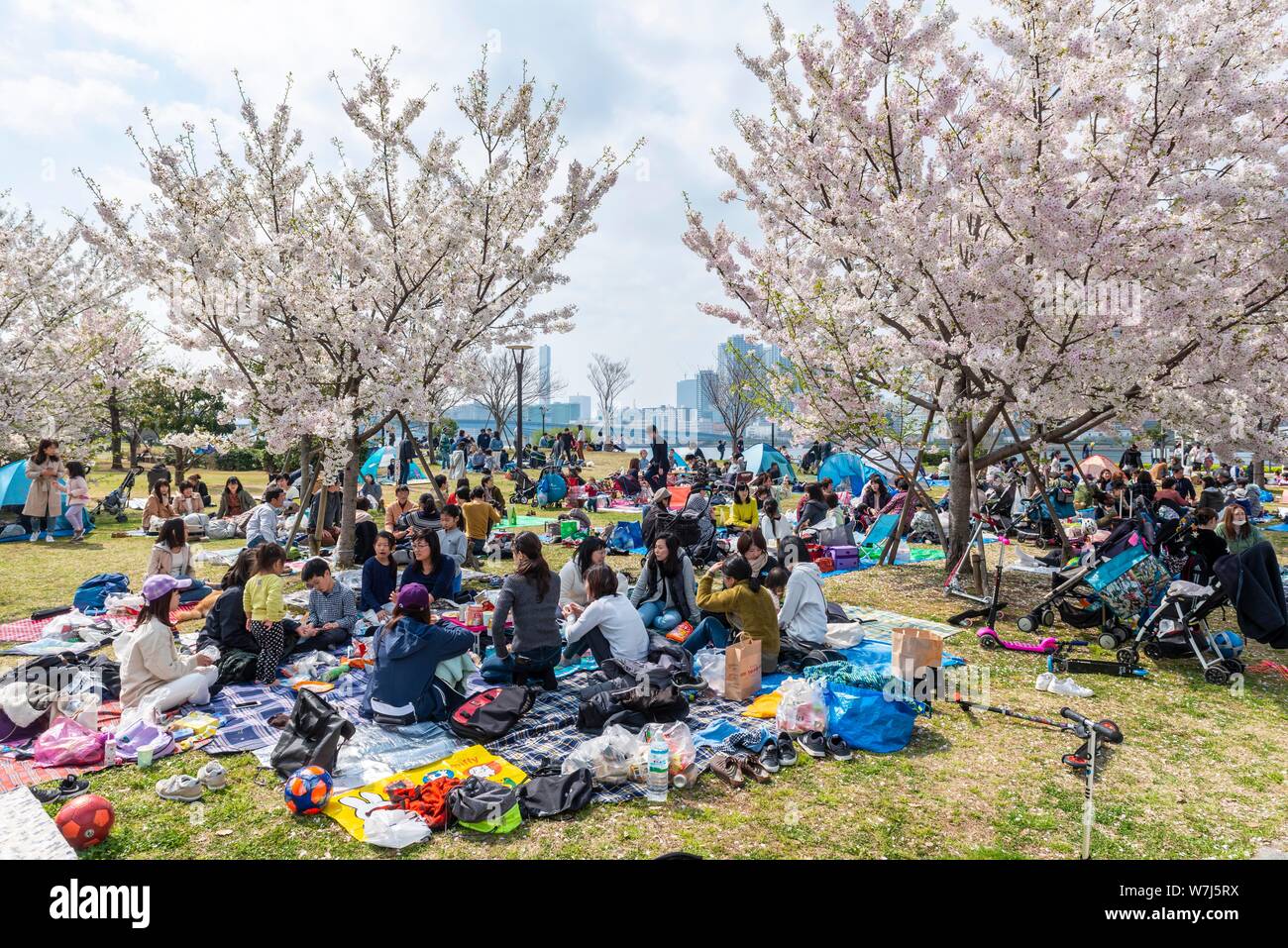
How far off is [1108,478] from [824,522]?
8.43m

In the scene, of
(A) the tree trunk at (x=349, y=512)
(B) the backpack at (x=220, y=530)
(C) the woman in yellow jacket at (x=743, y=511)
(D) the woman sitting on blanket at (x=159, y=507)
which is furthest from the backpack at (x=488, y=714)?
(B) the backpack at (x=220, y=530)

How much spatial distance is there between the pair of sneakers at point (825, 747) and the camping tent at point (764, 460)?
1823cm

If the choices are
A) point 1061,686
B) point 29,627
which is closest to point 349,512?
point 29,627

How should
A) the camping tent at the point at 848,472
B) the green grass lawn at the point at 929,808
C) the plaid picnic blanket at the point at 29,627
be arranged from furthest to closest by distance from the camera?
1. the camping tent at the point at 848,472
2. the plaid picnic blanket at the point at 29,627
3. the green grass lawn at the point at 929,808

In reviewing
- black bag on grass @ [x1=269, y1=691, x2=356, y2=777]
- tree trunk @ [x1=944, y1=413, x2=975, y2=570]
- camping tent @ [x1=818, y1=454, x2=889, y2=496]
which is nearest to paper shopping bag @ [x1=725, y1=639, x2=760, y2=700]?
black bag on grass @ [x1=269, y1=691, x2=356, y2=777]

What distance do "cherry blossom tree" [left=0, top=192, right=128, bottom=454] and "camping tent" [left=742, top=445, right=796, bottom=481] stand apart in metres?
17.4

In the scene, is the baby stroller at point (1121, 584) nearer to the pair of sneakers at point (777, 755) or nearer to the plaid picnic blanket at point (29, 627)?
the pair of sneakers at point (777, 755)

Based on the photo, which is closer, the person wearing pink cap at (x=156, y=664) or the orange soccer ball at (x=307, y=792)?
the orange soccer ball at (x=307, y=792)

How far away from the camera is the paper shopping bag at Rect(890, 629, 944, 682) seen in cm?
630

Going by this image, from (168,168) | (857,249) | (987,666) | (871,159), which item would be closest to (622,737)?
(987,666)

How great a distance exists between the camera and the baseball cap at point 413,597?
5387 mm

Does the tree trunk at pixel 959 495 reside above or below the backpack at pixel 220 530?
above

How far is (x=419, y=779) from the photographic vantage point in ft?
15.9

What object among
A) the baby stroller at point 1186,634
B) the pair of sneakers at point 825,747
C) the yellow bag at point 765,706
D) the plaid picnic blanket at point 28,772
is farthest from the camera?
the baby stroller at point 1186,634
